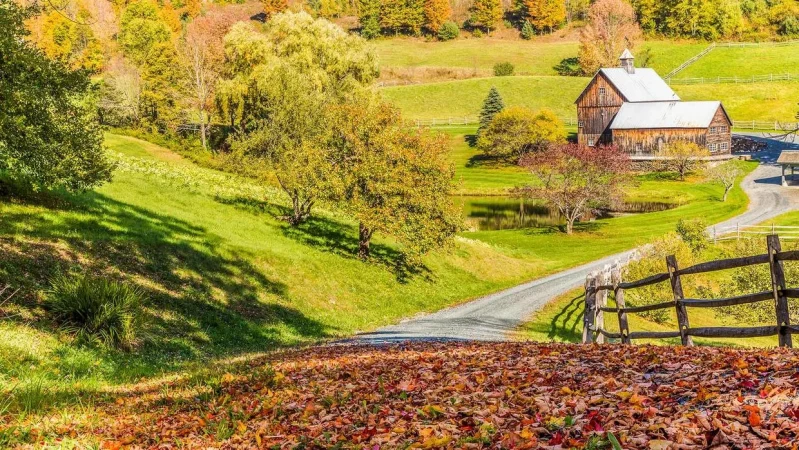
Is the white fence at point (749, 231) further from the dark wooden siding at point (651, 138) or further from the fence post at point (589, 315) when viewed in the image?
the dark wooden siding at point (651, 138)

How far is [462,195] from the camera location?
289ft

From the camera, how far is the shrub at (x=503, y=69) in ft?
498

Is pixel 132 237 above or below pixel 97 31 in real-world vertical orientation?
below

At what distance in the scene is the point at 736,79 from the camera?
138 m

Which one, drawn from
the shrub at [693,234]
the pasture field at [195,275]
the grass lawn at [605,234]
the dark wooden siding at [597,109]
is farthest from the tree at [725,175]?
the pasture field at [195,275]

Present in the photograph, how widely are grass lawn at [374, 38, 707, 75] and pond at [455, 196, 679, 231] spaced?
260 ft

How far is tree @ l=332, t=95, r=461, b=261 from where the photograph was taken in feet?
118

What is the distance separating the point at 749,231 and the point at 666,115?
4954 centimetres

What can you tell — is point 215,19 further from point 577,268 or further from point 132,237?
point 132,237

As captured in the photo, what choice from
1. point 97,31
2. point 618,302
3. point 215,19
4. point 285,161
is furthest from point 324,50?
point 97,31

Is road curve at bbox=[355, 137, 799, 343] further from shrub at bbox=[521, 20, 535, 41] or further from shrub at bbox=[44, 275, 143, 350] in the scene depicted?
shrub at bbox=[521, 20, 535, 41]

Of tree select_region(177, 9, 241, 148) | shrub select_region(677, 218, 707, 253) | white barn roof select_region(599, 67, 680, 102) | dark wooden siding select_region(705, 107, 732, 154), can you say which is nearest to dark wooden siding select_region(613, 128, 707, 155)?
dark wooden siding select_region(705, 107, 732, 154)

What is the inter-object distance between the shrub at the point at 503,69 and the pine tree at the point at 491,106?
136 feet

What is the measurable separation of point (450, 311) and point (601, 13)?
133046 mm
